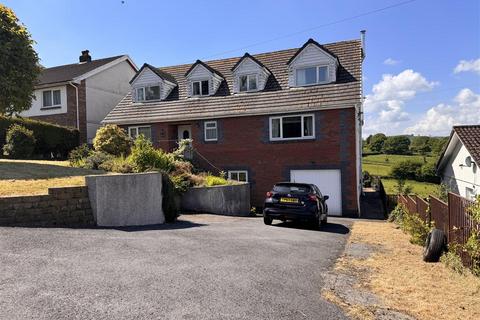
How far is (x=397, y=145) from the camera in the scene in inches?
2475

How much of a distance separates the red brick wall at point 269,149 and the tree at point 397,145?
151 ft

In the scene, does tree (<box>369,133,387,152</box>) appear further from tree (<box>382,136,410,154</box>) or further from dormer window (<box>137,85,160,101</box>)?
dormer window (<box>137,85,160,101</box>)

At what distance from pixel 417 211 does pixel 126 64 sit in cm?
2690

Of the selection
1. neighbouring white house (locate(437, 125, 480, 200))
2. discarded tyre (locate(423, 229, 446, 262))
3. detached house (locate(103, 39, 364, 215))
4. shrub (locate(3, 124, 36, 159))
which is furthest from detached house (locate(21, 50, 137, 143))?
discarded tyre (locate(423, 229, 446, 262))

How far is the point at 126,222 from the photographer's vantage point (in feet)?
34.0

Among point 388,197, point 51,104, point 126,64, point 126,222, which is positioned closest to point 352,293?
point 126,222

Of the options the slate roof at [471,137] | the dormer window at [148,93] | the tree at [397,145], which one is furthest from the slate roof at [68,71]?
the tree at [397,145]

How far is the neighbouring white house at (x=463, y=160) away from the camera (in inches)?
834

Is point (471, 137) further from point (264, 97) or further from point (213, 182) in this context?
point (213, 182)

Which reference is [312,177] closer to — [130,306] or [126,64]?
[130,306]

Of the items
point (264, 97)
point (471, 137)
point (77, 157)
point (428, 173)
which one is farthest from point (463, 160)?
point (77, 157)

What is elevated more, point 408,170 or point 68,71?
point 68,71

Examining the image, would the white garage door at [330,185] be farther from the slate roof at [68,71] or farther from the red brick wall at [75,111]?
the slate roof at [68,71]

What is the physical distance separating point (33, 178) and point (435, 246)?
10.4 meters
